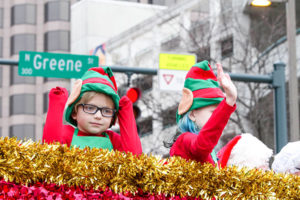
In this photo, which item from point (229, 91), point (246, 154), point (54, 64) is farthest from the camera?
point (54, 64)

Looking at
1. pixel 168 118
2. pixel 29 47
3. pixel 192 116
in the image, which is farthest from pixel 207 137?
pixel 29 47

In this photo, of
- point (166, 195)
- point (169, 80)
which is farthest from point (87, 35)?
point (166, 195)

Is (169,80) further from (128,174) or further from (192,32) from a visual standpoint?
(128,174)

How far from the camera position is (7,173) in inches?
151

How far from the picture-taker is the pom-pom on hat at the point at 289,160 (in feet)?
17.4

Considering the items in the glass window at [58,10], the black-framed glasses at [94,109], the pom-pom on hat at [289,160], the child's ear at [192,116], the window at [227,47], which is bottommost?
the pom-pom on hat at [289,160]

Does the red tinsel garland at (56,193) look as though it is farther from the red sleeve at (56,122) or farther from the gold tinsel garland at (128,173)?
the red sleeve at (56,122)

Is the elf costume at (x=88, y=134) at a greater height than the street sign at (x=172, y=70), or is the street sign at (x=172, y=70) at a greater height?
the street sign at (x=172, y=70)

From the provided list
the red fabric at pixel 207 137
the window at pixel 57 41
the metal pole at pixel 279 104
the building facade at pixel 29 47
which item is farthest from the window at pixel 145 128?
the building facade at pixel 29 47

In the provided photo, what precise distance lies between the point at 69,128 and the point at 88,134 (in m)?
0.20

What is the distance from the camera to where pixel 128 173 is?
4051 mm

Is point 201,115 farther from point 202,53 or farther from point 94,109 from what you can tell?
point 202,53

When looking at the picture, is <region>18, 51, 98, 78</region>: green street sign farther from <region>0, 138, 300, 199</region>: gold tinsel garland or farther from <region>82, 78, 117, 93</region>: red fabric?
<region>0, 138, 300, 199</region>: gold tinsel garland

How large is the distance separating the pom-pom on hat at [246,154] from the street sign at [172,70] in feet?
26.9
